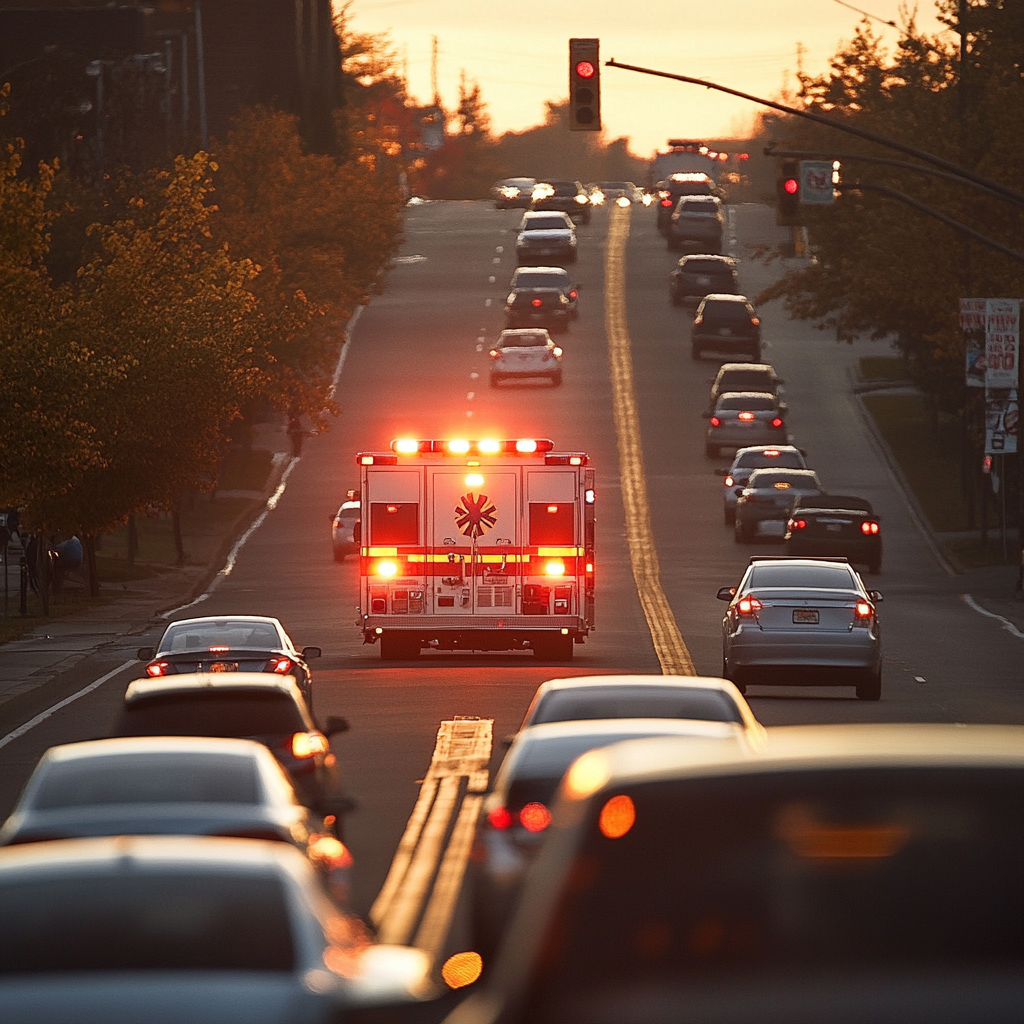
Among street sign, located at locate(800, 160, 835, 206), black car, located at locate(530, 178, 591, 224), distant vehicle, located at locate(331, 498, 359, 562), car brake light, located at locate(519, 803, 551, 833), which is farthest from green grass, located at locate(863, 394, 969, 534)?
car brake light, located at locate(519, 803, 551, 833)

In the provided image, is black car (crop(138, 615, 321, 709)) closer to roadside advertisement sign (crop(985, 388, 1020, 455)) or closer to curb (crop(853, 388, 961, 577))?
roadside advertisement sign (crop(985, 388, 1020, 455))

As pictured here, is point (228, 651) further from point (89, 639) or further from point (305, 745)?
point (89, 639)

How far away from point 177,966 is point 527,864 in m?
4.55

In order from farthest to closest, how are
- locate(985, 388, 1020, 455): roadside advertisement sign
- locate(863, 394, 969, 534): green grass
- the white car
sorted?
1. the white car
2. locate(863, 394, 969, 534): green grass
3. locate(985, 388, 1020, 455): roadside advertisement sign

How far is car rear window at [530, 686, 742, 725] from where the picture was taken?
13.6 m

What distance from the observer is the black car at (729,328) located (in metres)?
79.6

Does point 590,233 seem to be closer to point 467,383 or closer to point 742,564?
point 467,383

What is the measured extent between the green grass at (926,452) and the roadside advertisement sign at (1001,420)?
9180 mm

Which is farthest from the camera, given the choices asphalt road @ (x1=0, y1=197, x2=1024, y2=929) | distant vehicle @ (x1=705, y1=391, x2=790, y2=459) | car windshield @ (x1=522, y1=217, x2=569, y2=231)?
car windshield @ (x1=522, y1=217, x2=569, y2=231)

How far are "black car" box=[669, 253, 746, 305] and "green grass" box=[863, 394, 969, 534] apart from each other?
949 centimetres

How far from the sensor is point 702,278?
89.6 meters

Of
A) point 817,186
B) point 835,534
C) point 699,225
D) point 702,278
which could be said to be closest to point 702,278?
point 702,278

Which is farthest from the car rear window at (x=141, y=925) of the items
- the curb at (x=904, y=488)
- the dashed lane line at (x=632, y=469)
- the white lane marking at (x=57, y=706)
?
the curb at (x=904, y=488)

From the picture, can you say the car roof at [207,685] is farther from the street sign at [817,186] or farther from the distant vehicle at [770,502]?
the distant vehicle at [770,502]
